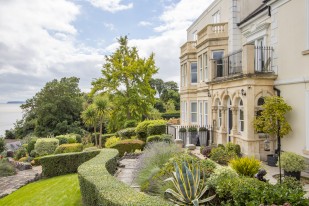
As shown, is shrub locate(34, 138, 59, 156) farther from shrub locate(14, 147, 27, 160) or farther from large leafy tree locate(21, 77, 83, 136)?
large leafy tree locate(21, 77, 83, 136)

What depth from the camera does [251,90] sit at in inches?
505

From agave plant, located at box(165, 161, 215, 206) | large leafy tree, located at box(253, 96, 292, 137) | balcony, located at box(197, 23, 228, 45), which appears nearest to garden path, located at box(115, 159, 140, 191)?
agave plant, located at box(165, 161, 215, 206)

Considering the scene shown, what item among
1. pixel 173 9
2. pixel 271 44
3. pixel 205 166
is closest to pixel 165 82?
pixel 173 9

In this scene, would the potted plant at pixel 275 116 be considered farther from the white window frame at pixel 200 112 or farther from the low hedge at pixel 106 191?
the white window frame at pixel 200 112

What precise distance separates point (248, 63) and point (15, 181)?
15.0 meters

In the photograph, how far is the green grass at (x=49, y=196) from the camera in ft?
33.1

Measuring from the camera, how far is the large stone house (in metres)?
11.3

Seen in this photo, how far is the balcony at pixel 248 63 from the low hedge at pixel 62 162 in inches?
373

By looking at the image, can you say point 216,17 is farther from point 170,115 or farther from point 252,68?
point 170,115

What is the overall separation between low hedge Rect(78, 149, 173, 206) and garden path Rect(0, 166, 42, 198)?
7091 mm

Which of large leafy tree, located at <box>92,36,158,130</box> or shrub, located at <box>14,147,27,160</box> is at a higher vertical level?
large leafy tree, located at <box>92,36,158,130</box>

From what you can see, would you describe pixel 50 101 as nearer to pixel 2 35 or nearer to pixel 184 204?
pixel 2 35

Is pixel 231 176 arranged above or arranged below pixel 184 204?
above

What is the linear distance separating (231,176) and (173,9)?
14.0m
